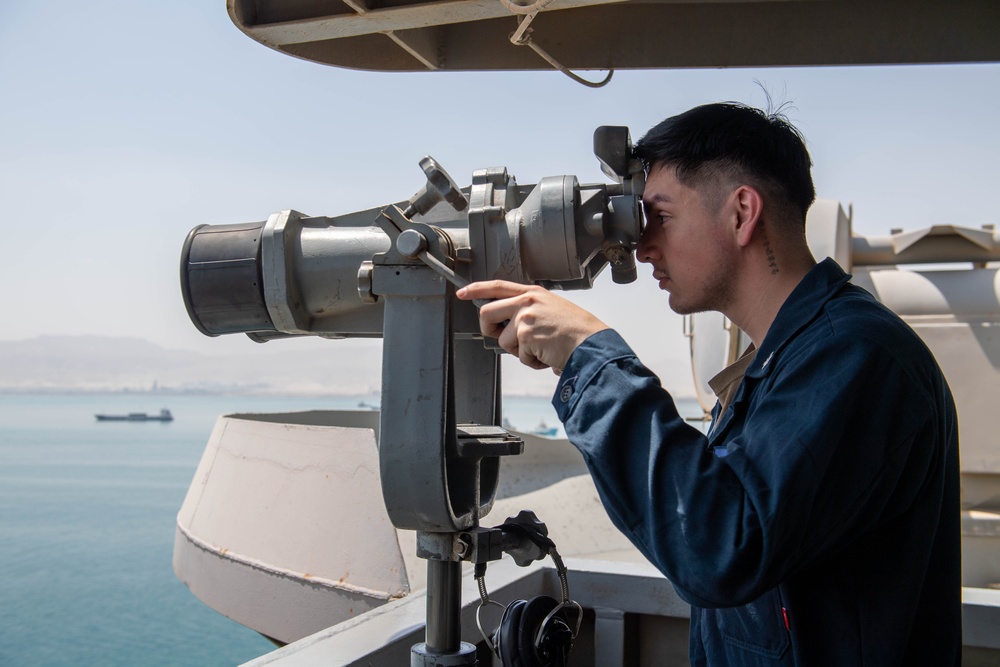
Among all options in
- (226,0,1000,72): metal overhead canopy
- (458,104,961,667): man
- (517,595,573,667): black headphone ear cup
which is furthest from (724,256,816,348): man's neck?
(226,0,1000,72): metal overhead canopy

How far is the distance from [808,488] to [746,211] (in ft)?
1.47

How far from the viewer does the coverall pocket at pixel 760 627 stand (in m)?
→ 1.04

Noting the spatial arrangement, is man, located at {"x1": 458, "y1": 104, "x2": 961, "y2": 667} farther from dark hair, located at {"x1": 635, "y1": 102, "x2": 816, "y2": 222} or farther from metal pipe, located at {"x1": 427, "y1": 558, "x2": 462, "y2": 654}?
metal pipe, located at {"x1": 427, "y1": 558, "x2": 462, "y2": 654}

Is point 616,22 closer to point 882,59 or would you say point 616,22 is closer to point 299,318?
point 882,59

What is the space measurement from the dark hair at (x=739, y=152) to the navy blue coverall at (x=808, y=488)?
219 mm

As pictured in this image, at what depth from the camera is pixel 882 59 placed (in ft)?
6.71

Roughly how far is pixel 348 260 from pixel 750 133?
0.69m

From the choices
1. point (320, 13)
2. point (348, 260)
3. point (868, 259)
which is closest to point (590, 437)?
point (348, 260)

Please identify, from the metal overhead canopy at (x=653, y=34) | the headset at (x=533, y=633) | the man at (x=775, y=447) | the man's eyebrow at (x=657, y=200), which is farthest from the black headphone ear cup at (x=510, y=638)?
the metal overhead canopy at (x=653, y=34)

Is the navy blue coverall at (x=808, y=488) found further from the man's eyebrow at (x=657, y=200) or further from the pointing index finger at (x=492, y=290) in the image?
the man's eyebrow at (x=657, y=200)

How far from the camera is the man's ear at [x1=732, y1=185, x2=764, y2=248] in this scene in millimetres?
1185

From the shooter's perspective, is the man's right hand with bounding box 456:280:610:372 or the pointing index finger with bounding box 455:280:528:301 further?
the pointing index finger with bounding box 455:280:528:301

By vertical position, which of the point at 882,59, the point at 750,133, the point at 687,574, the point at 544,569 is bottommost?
the point at 544,569

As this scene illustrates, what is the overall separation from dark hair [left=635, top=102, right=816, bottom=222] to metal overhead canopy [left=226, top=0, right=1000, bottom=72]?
738mm
